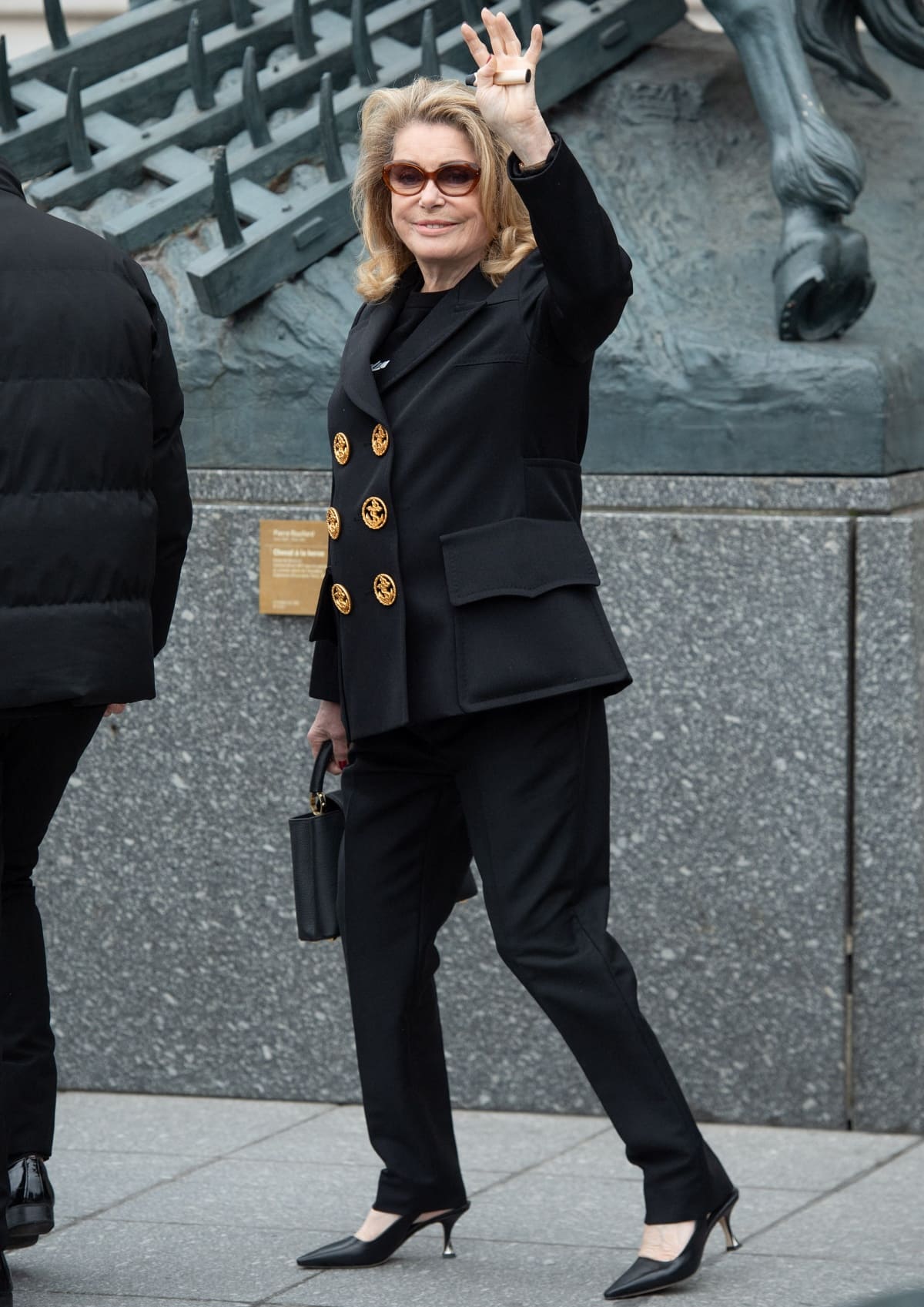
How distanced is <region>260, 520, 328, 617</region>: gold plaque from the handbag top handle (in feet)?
3.30

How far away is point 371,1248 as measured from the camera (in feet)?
12.1

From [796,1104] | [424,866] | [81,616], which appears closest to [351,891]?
[424,866]

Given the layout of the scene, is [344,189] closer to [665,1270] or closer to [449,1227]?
[449,1227]

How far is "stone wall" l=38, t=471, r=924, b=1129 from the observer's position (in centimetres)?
445

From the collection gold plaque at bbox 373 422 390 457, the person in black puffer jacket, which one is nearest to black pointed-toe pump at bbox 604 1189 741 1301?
the person in black puffer jacket

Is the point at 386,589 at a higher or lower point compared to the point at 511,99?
lower

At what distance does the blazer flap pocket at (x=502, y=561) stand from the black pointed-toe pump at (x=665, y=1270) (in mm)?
1078

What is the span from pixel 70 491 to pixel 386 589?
542mm

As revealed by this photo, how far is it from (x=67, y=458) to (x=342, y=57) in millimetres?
2456


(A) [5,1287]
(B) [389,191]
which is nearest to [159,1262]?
(A) [5,1287]

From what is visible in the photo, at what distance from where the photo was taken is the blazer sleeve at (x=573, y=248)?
123 inches

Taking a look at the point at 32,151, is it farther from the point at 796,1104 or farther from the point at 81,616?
the point at 796,1104

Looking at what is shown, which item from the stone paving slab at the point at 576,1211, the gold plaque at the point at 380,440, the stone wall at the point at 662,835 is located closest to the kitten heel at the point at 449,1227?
the stone paving slab at the point at 576,1211

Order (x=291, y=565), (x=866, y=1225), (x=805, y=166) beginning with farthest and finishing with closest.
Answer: (x=291, y=565)
(x=805, y=166)
(x=866, y=1225)
